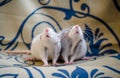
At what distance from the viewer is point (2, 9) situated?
39.3 inches

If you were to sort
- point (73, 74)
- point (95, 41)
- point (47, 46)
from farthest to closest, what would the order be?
point (95, 41) < point (47, 46) < point (73, 74)

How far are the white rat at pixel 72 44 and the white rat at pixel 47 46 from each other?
1.0 inches

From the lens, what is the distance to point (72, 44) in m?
0.83

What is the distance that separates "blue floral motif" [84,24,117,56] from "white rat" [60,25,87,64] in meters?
0.14

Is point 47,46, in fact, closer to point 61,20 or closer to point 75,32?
point 75,32

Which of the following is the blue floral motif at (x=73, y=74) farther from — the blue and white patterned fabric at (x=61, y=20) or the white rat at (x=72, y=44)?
the blue and white patterned fabric at (x=61, y=20)

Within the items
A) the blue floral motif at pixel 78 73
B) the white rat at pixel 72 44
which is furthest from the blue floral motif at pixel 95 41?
the blue floral motif at pixel 78 73

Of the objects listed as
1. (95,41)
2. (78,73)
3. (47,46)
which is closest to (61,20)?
(95,41)

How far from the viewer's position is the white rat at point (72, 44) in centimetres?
81

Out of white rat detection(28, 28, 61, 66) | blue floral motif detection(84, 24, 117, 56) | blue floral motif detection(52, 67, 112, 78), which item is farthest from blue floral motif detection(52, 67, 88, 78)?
blue floral motif detection(84, 24, 117, 56)

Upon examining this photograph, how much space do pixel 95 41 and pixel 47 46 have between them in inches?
10.7

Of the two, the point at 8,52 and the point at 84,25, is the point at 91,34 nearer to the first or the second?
the point at 84,25

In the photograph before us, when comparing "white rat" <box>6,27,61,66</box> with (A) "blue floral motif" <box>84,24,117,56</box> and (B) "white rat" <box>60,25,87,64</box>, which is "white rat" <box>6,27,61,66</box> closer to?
(B) "white rat" <box>60,25,87,64</box>

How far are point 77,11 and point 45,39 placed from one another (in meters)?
0.29
